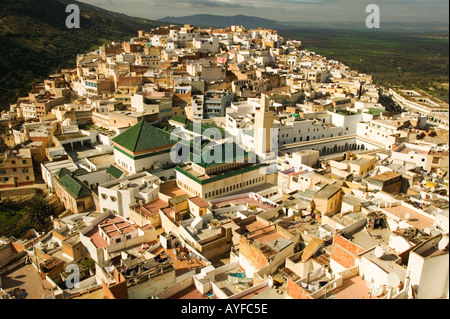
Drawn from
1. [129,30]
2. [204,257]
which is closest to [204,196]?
[204,257]

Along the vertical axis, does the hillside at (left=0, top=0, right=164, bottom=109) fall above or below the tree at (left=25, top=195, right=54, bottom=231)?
above

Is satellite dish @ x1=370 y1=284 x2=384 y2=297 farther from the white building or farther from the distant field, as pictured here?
the distant field

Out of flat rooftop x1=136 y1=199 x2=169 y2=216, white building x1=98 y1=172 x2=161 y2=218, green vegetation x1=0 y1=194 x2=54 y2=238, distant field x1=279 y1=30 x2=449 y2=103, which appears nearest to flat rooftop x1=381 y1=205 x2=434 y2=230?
flat rooftop x1=136 y1=199 x2=169 y2=216

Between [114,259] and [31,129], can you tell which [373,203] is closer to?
[114,259]

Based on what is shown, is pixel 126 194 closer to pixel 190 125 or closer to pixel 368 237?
pixel 190 125

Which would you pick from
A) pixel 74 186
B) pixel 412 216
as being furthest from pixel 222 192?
pixel 412 216

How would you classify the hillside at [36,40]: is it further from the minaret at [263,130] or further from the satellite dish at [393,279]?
the satellite dish at [393,279]
